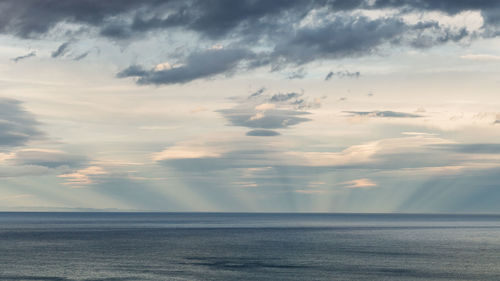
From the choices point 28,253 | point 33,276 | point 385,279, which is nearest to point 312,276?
point 385,279

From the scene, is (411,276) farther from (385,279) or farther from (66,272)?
(66,272)

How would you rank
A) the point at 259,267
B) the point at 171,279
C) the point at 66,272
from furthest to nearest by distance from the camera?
the point at 259,267 < the point at 66,272 < the point at 171,279

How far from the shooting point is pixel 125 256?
10800 cm

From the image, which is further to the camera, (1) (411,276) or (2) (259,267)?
(2) (259,267)

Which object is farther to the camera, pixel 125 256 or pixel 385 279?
pixel 125 256

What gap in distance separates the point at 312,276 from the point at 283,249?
44311 mm

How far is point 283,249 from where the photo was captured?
12475 centimetres

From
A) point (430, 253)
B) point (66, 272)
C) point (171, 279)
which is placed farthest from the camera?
point (430, 253)

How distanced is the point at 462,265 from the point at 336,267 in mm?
21293

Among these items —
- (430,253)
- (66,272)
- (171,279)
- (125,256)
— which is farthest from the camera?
(430,253)

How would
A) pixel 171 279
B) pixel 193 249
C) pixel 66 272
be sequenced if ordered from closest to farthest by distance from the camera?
1. pixel 171 279
2. pixel 66 272
3. pixel 193 249

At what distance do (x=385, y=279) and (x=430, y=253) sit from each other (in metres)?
43.6

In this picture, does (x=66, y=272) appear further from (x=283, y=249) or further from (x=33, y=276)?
(x=283, y=249)

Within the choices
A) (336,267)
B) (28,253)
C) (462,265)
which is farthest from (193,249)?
(462,265)
